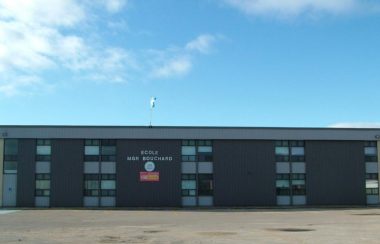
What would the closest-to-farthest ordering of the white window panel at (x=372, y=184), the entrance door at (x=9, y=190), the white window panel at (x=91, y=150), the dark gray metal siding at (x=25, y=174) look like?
1. the entrance door at (x=9, y=190)
2. the dark gray metal siding at (x=25, y=174)
3. the white window panel at (x=91, y=150)
4. the white window panel at (x=372, y=184)

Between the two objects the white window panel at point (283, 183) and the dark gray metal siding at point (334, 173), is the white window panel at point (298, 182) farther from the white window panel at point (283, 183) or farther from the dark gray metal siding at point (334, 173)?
the white window panel at point (283, 183)

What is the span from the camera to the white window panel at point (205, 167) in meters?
57.3

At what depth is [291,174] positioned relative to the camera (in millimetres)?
58375

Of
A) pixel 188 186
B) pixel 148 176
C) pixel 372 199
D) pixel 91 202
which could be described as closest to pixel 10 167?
pixel 91 202

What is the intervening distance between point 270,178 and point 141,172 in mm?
12700

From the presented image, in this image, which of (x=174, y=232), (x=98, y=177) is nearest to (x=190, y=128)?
(x=98, y=177)

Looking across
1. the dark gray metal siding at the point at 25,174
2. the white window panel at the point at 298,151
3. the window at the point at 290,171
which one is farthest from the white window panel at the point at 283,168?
the dark gray metal siding at the point at 25,174

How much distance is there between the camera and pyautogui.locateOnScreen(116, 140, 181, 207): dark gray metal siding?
56.2 meters

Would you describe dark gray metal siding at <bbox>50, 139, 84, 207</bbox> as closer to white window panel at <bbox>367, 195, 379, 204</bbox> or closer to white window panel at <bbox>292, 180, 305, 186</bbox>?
white window panel at <bbox>292, 180, 305, 186</bbox>

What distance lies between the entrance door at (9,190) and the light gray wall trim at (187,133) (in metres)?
4.05

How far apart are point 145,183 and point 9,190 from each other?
12764 millimetres

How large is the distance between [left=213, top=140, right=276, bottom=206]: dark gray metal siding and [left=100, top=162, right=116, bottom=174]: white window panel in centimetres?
990

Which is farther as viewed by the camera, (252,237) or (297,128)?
(297,128)

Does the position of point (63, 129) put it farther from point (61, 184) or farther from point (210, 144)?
point (210, 144)
